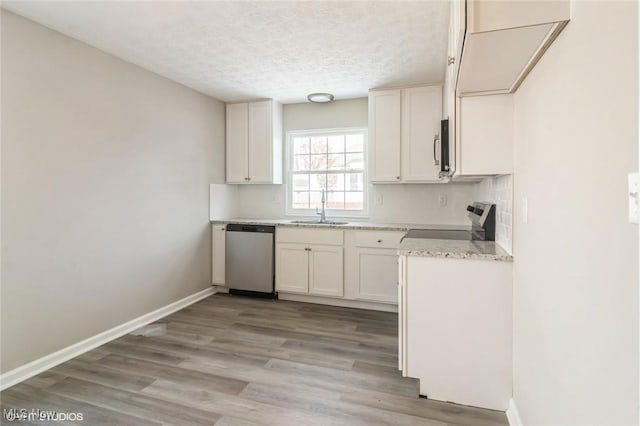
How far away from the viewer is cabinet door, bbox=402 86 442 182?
352 cm

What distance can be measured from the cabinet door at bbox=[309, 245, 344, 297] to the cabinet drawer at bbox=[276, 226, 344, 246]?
67 millimetres

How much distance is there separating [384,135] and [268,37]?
5.45 ft

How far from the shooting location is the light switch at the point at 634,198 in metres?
0.70

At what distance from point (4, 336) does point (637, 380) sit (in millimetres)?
3020

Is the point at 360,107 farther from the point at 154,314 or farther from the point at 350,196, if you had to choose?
the point at 154,314

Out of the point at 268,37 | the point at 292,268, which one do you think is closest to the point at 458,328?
the point at 292,268

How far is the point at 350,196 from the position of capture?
167 inches

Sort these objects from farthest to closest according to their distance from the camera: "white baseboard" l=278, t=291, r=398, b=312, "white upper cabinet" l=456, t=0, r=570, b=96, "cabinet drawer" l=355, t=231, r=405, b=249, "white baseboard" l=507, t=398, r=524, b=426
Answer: "white baseboard" l=278, t=291, r=398, b=312
"cabinet drawer" l=355, t=231, r=405, b=249
"white baseboard" l=507, t=398, r=524, b=426
"white upper cabinet" l=456, t=0, r=570, b=96

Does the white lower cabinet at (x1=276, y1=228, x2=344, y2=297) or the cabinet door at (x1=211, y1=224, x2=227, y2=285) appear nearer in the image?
the white lower cabinet at (x1=276, y1=228, x2=344, y2=297)

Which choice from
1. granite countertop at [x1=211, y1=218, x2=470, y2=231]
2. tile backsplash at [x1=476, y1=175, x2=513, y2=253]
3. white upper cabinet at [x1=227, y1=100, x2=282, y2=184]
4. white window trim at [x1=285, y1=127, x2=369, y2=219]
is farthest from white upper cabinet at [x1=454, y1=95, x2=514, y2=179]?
white upper cabinet at [x1=227, y1=100, x2=282, y2=184]

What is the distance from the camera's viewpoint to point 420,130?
359 centimetres

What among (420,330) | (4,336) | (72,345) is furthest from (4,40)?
(420,330)

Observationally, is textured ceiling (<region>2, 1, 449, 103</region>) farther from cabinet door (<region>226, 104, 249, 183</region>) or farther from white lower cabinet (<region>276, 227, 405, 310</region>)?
white lower cabinet (<region>276, 227, 405, 310</region>)

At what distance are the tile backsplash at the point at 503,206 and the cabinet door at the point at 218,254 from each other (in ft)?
9.73
